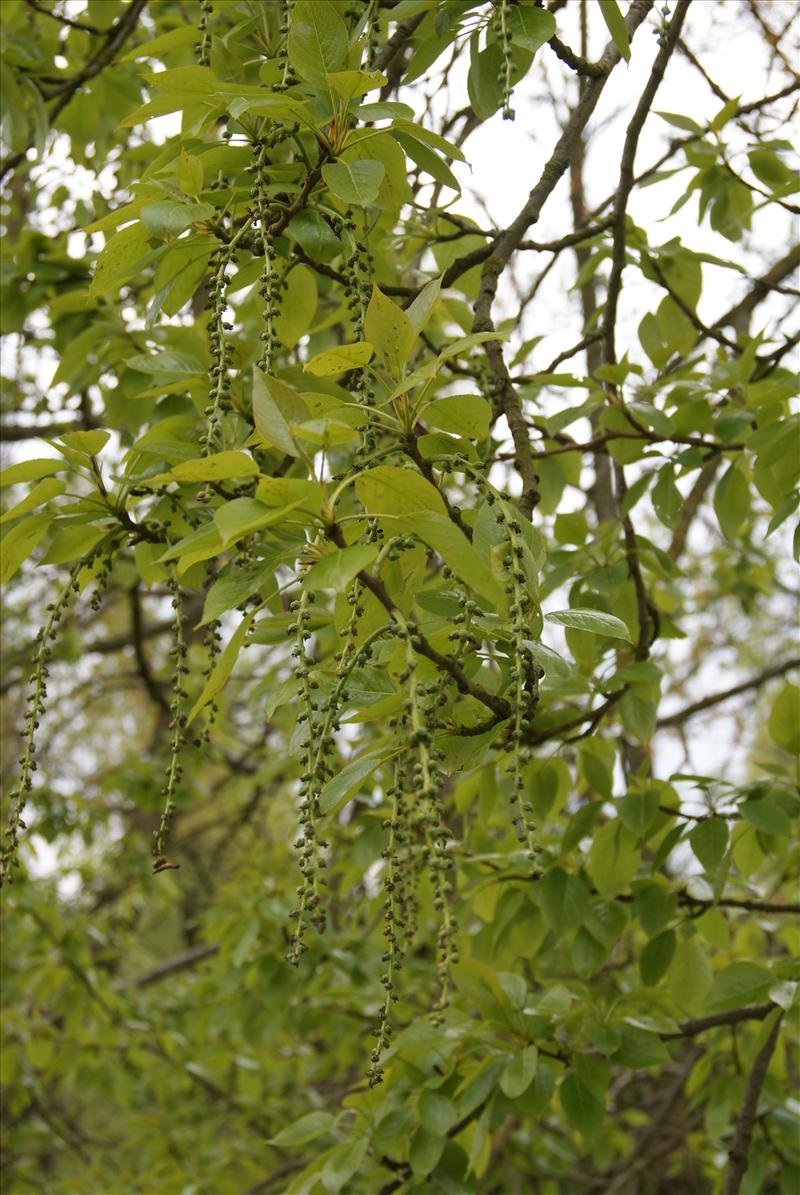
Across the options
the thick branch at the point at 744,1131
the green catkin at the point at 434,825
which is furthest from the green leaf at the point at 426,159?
the thick branch at the point at 744,1131

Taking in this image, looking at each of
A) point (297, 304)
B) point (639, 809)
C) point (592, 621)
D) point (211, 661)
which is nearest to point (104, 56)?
point (297, 304)

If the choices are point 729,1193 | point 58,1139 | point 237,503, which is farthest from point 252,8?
point 58,1139

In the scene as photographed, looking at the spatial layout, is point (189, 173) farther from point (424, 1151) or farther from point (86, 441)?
point (424, 1151)

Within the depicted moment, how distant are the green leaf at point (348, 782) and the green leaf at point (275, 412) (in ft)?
0.83

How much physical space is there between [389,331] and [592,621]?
0.29 m

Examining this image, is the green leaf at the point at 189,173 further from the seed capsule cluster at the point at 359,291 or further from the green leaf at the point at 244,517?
the green leaf at the point at 244,517

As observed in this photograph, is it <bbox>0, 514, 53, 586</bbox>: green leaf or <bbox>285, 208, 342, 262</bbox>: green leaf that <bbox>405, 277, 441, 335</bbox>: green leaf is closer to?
<bbox>285, 208, 342, 262</bbox>: green leaf

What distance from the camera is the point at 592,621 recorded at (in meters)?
0.98

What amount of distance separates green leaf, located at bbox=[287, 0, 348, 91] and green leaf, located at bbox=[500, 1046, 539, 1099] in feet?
3.76

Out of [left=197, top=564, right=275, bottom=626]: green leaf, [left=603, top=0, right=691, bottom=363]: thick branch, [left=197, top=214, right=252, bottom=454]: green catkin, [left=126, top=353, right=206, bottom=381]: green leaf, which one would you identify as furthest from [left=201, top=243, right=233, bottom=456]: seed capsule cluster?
[left=603, top=0, right=691, bottom=363]: thick branch

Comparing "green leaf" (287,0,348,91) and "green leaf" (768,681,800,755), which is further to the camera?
"green leaf" (768,681,800,755)

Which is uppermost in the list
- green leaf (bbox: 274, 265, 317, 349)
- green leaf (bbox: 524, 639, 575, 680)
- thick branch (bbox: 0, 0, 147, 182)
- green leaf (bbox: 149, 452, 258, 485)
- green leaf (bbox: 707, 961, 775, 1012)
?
thick branch (bbox: 0, 0, 147, 182)

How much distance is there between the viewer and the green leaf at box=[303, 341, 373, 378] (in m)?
0.92

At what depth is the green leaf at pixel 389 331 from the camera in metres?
0.97
